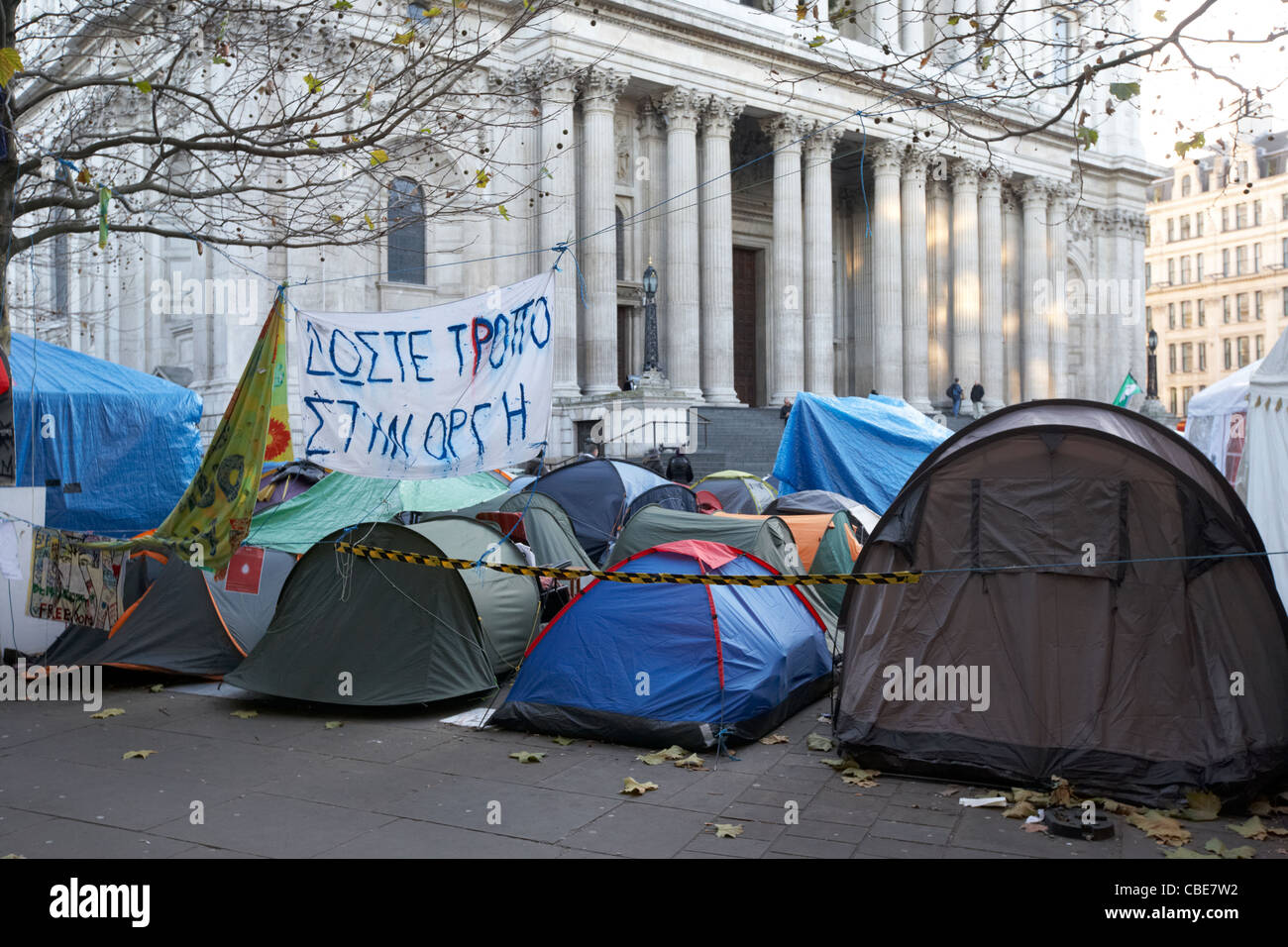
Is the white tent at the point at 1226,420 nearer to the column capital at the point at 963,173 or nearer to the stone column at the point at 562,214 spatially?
the stone column at the point at 562,214

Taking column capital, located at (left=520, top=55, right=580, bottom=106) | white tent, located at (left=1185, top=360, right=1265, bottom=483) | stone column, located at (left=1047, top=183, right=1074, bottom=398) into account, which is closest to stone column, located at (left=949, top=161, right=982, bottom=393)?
stone column, located at (left=1047, top=183, right=1074, bottom=398)

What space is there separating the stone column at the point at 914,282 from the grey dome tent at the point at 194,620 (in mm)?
29021

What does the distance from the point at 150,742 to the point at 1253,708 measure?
8.30 m

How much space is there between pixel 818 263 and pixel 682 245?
5.46m

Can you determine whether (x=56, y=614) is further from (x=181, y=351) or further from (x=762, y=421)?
(x=762, y=421)

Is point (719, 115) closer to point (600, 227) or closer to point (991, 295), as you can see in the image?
point (600, 227)

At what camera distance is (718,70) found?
106 ft

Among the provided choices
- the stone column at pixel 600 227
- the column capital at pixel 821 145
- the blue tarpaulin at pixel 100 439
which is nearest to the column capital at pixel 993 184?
the column capital at pixel 821 145

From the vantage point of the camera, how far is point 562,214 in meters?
29.4

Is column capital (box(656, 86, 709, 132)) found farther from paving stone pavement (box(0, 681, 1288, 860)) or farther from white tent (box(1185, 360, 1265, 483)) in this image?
paving stone pavement (box(0, 681, 1288, 860))

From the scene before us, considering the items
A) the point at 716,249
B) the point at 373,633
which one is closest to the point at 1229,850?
the point at 373,633

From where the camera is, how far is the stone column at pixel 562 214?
28.9 m

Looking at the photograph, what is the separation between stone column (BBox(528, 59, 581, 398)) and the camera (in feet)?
94.7
